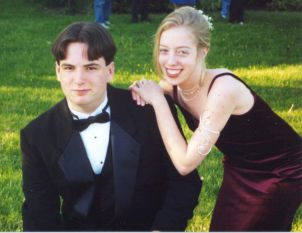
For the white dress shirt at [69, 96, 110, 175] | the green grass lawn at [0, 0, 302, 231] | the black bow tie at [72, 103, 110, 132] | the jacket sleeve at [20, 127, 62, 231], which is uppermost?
the black bow tie at [72, 103, 110, 132]

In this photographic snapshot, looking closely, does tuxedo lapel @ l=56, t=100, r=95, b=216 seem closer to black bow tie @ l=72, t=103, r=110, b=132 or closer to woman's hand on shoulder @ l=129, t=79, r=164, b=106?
black bow tie @ l=72, t=103, r=110, b=132

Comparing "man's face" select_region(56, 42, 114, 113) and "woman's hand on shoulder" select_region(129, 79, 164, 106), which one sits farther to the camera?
"woman's hand on shoulder" select_region(129, 79, 164, 106)

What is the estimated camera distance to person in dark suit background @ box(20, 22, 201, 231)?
2.73 m

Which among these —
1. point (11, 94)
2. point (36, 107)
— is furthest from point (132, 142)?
point (11, 94)

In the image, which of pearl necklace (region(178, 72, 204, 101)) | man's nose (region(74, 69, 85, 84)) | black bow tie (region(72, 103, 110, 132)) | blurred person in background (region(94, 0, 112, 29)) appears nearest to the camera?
man's nose (region(74, 69, 85, 84))

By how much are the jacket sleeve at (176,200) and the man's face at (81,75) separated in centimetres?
40

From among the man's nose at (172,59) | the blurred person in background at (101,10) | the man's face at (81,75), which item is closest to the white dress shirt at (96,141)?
the man's face at (81,75)

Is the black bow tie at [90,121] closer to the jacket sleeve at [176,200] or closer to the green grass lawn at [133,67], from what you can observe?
the jacket sleeve at [176,200]

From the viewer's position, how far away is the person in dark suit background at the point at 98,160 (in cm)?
273

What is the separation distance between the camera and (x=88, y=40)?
105 inches

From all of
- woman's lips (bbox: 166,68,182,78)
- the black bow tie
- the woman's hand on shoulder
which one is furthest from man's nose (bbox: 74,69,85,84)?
woman's lips (bbox: 166,68,182,78)

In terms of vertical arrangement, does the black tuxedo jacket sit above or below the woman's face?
below

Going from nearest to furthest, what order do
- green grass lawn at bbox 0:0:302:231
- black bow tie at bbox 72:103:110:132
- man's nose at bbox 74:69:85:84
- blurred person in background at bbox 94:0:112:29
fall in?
man's nose at bbox 74:69:85:84
black bow tie at bbox 72:103:110:132
green grass lawn at bbox 0:0:302:231
blurred person in background at bbox 94:0:112:29

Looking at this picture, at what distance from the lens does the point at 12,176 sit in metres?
4.27
